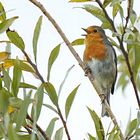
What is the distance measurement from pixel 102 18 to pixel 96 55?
2413 millimetres

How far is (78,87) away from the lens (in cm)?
165

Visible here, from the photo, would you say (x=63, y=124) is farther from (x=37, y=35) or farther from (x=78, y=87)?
(x=37, y=35)

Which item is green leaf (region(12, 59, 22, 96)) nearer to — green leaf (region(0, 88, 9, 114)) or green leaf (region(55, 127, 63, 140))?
green leaf (region(0, 88, 9, 114))

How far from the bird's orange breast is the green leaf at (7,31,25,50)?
2.65 metres

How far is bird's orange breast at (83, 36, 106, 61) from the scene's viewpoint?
435 cm

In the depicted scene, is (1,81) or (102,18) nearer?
(1,81)

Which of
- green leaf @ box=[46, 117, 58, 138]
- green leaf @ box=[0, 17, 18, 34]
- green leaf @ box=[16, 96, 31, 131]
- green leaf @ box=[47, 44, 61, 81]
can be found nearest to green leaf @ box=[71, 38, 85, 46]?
green leaf @ box=[47, 44, 61, 81]

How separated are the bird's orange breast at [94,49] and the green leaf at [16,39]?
2.65 m

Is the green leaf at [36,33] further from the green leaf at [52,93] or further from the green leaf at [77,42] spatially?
the green leaf at [77,42]

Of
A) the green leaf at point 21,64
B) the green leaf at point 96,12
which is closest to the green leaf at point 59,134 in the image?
the green leaf at point 21,64

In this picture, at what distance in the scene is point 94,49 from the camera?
4.43 m

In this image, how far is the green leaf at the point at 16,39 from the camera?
1649mm

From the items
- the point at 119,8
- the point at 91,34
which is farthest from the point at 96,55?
the point at 119,8

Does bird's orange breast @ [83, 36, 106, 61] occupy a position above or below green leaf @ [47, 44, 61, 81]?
below
